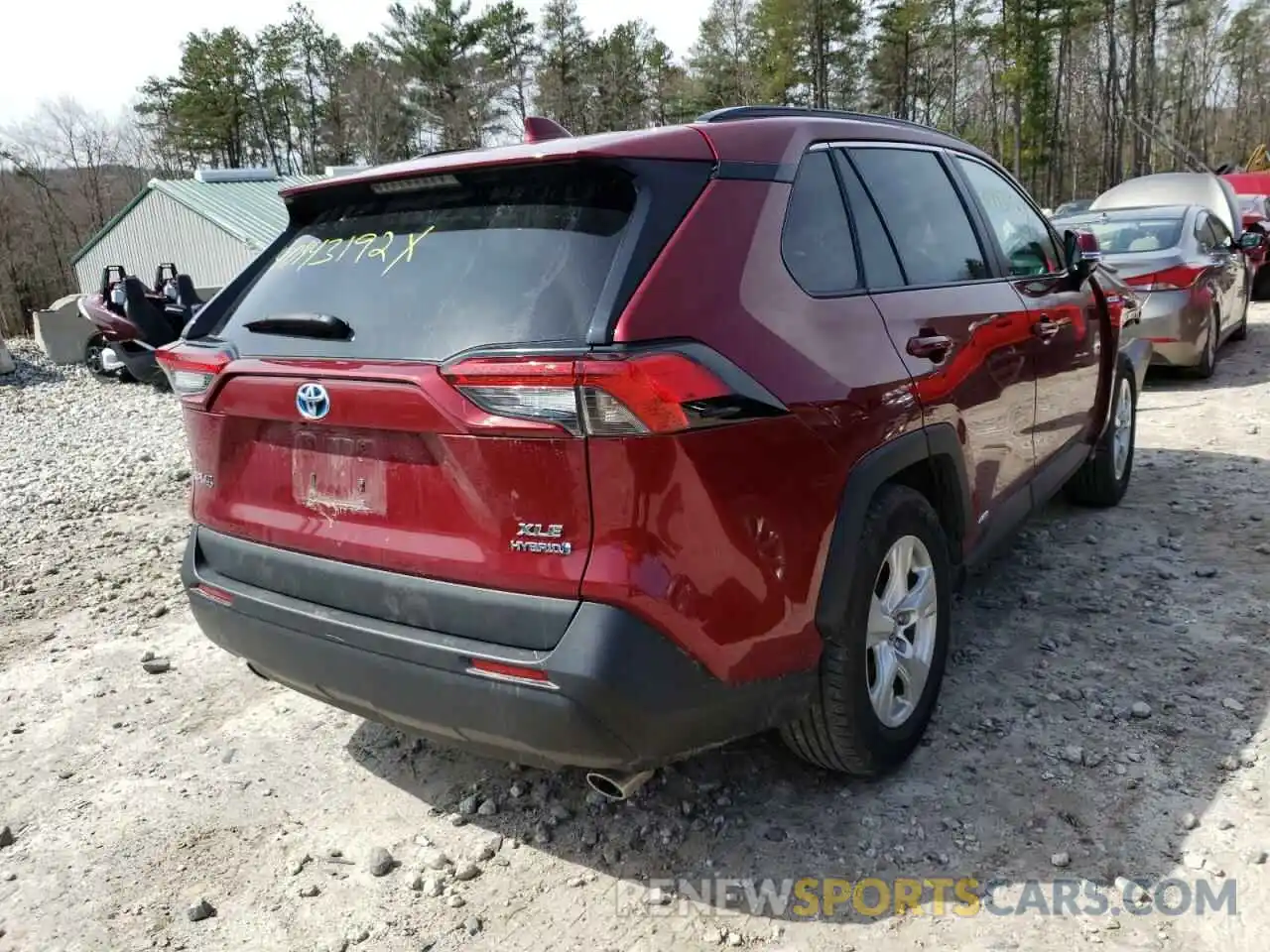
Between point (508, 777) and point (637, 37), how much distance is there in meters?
48.3

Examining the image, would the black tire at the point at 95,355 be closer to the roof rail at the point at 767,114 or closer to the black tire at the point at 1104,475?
the black tire at the point at 1104,475

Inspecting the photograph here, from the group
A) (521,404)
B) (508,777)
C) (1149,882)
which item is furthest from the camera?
(508,777)

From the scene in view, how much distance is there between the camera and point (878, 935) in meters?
2.27

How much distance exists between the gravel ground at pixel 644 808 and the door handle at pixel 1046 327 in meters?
1.13

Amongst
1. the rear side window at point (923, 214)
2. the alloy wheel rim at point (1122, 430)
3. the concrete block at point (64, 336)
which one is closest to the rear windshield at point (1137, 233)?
the alloy wheel rim at point (1122, 430)

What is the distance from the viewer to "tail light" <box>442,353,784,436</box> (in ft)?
6.43

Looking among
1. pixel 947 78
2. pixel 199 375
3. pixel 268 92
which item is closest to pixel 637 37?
pixel 947 78

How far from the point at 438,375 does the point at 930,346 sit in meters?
1.51

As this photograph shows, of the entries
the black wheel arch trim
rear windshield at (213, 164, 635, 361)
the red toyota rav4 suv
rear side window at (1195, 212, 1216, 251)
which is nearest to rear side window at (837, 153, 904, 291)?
the red toyota rav4 suv

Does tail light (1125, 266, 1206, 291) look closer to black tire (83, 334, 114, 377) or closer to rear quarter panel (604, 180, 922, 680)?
rear quarter panel (604, 180, 922, 680)

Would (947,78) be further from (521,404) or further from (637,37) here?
(521,404)

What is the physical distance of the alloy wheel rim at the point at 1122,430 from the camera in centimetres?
505

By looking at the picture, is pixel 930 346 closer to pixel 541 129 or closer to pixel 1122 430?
pixel 541 129

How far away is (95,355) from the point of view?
14.4 metres
